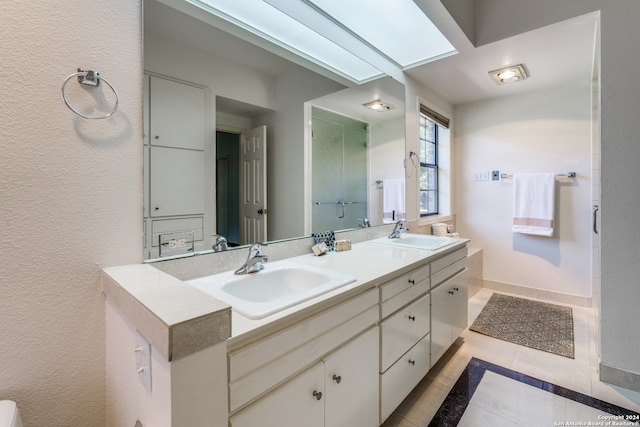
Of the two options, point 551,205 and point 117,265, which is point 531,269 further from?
point 117,265

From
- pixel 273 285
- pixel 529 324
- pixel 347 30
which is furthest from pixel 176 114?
pixel 529 324

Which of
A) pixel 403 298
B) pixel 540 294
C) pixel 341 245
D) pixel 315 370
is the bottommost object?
pixel 540 294

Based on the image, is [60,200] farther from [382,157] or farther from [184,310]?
[382,157]

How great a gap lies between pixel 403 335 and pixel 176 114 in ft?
4.68

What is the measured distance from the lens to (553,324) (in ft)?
8.02

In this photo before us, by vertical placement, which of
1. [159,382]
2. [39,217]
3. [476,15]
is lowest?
[159,382]

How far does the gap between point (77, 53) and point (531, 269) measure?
12.7ft

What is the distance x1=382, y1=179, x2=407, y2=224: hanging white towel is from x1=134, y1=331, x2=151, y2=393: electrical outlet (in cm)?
200

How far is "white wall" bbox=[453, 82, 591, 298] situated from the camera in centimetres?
276

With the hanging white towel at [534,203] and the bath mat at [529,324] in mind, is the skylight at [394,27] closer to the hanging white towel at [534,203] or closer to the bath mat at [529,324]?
the hanging white towel at [534,203]

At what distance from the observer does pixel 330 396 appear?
3.32ft

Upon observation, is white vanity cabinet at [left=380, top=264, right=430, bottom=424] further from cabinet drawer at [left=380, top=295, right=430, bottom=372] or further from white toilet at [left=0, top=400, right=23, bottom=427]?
white toilet at [left=0, top=400, right=23, bottom=427]

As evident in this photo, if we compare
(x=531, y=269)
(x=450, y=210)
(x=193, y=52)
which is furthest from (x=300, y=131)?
(x=531, y=269)


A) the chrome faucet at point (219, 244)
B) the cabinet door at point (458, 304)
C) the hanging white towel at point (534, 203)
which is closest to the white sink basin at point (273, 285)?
the chrome faucet at point (219, 244)
